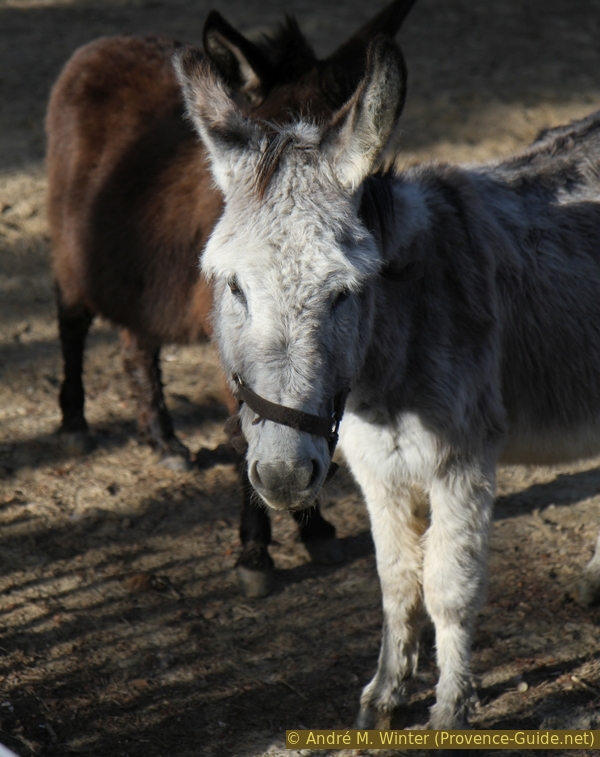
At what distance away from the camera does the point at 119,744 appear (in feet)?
9.41

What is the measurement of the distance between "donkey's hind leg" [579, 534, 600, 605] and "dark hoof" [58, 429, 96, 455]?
2.74m

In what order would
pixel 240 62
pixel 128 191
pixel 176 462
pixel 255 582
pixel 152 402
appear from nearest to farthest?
1. pixel 240 62
2. pixel 255 582
3. pixel 128 191
4. pixel 176 462
5. pixel 152 402

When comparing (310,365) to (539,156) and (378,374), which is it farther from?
(539,156)

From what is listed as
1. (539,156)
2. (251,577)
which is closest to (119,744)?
(251,577)

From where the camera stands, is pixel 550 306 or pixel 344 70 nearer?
pixel 550 306

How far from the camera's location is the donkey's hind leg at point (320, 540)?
3.84 m

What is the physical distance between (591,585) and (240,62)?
2.71 m

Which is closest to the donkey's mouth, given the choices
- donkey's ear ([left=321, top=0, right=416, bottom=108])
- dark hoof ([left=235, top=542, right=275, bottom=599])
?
dark hoof ([left=235, top=542, right=275, bottom=599])

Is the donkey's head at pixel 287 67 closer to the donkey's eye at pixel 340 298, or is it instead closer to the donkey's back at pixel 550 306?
the donkey's back at pixel 550 306

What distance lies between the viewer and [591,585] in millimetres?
3531

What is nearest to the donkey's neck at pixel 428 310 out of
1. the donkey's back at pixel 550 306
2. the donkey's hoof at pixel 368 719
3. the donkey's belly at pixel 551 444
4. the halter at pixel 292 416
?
the donkey's back at pixel 550 306

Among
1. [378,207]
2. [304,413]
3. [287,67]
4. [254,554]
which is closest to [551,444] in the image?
[378,207]

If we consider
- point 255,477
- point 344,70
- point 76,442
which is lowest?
point 76,442

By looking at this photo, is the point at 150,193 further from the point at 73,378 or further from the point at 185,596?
the point at 185,596
